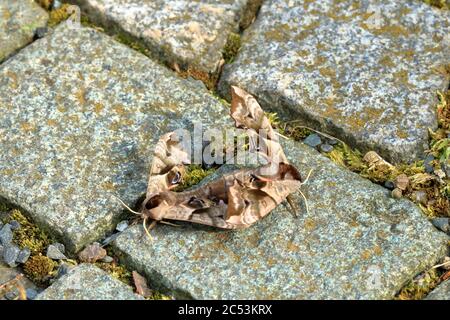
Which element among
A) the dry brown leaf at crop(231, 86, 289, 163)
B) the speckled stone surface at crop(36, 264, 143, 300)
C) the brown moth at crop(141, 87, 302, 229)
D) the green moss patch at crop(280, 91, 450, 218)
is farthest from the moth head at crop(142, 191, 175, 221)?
the green moss patch at crop(280, 91, 450, 218)

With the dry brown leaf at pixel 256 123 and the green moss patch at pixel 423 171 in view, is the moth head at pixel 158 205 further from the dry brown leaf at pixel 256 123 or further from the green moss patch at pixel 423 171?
the green moss patch at pixel 423 171

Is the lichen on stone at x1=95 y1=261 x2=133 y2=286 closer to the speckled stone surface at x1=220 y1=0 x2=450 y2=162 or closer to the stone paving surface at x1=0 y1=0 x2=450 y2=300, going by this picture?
the stone paving surface at x1=0 y1=0 x2=450 y2=300

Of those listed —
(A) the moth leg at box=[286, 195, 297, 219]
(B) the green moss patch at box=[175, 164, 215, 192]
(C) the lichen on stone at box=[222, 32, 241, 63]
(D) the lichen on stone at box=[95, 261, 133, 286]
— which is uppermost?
(C) the lichen on stone at box=[222, 32, 241, 63]

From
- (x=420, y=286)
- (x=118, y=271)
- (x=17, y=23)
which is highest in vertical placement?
(x=17, y=23)

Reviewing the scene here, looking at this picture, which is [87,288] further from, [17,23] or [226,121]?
[17,23]

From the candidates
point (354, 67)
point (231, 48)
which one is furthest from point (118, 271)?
point (354, 67)
